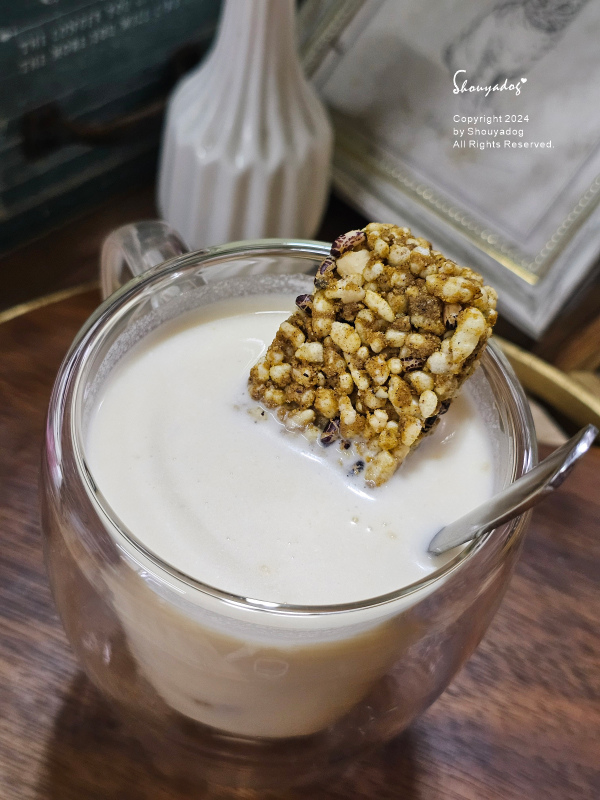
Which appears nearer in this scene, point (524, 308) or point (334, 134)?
point (524, 308)

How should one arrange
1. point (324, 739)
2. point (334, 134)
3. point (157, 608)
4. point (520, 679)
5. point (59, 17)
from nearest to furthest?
1. point (157, 608)
2. point (324, 739)
3. point (520, 679)
4. point (59, 17)
5. point (334, 134)

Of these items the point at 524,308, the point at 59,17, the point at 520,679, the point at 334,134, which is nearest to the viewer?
the point at 520,679

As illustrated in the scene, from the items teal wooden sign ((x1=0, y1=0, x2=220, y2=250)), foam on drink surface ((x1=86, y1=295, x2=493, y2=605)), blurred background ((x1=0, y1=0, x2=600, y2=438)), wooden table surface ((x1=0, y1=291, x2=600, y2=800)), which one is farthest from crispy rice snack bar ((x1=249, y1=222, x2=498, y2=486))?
teal wooden sign ((x1=0, y1=0, x2=220, y2=250))

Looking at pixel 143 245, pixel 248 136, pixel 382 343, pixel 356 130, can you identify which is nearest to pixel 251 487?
pixel 382 343

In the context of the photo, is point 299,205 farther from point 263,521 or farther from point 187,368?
point 263,521

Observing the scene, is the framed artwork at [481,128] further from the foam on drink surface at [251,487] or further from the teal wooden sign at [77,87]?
the foam on drink surface at [251,487]

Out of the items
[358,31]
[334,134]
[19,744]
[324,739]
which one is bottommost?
[19,744]

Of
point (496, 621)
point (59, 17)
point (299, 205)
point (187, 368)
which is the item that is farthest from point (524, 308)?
point (59, 17)
